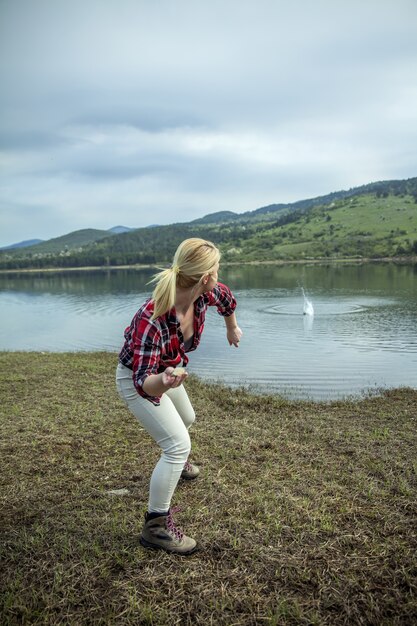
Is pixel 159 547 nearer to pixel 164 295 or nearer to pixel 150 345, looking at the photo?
pixel 150 345

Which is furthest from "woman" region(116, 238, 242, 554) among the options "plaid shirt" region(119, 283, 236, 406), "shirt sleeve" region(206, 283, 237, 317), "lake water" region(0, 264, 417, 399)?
"lake water" region(0, 264, 417, 399)

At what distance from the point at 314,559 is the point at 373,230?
199789mm

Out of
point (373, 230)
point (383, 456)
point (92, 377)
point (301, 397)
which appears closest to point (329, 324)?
point (301, 397)

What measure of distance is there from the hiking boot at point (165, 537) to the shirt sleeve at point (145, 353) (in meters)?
1.36

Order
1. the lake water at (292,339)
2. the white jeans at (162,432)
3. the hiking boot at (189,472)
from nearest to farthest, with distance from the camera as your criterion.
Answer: the white jeans at (162,432) → the hiking boot at (189,472) → the lake water at (292,339)

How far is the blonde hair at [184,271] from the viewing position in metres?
3.94

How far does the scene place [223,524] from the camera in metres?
4.86

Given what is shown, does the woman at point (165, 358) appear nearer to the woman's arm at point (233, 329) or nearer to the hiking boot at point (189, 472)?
the woman's arm at point (233, 329)

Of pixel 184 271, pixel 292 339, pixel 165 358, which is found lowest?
pixel 292 339

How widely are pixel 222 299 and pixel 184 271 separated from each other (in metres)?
1.14

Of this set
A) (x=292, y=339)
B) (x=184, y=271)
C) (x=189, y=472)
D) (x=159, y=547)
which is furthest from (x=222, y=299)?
(x=292, y=339)

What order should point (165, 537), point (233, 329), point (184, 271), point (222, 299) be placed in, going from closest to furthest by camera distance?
point (184, 271), point (165, 537), point (222, 299), point (233, 329)

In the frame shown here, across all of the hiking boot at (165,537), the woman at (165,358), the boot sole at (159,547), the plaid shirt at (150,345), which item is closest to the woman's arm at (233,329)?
the woman at (165,358)

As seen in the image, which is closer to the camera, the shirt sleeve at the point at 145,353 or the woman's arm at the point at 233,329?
the shirt sleeve at the point at 145,353
